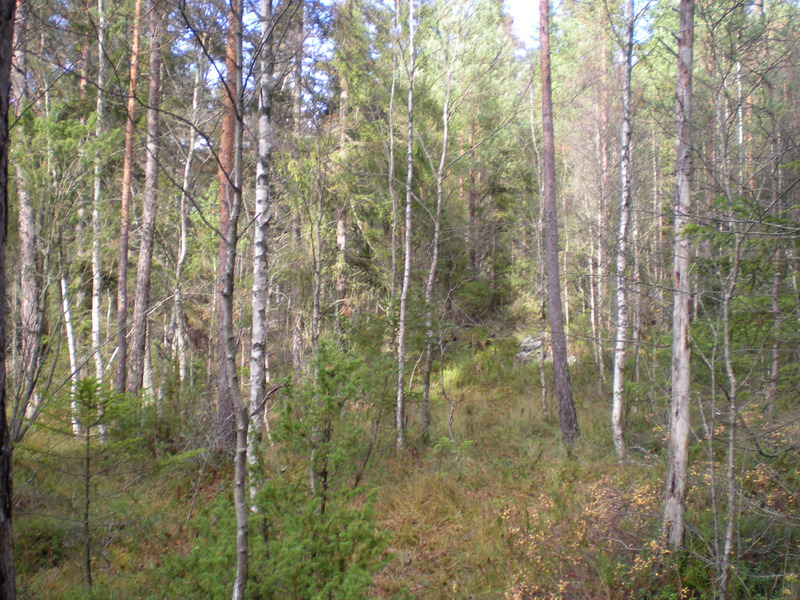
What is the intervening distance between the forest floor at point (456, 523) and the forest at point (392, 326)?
5 centimetres

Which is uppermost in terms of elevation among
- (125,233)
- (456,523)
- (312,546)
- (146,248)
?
(125,233)

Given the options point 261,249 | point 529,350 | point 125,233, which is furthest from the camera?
point 529,350

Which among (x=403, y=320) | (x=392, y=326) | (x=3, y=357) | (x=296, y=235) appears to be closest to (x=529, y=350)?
(x=392, y=326)

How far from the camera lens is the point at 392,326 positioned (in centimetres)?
971

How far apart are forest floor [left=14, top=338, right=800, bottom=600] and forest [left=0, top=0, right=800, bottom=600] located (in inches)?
1.8

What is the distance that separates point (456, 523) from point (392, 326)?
4135 millimetres

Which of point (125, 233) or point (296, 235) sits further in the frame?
point (296, 235)

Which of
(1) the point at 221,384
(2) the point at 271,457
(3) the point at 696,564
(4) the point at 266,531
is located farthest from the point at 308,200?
(3) the point at 696,564

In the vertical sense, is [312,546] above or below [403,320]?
below

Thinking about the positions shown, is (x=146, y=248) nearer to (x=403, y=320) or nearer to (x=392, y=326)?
(x=392, y=326)

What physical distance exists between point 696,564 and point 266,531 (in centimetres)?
411

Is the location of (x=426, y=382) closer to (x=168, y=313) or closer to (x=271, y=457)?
(x=271, y=457)

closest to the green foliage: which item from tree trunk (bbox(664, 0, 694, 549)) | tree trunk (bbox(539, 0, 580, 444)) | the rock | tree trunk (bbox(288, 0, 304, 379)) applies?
tree trunk (bbox(664, 0, 694, 549))

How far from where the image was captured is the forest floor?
15.4 feet
